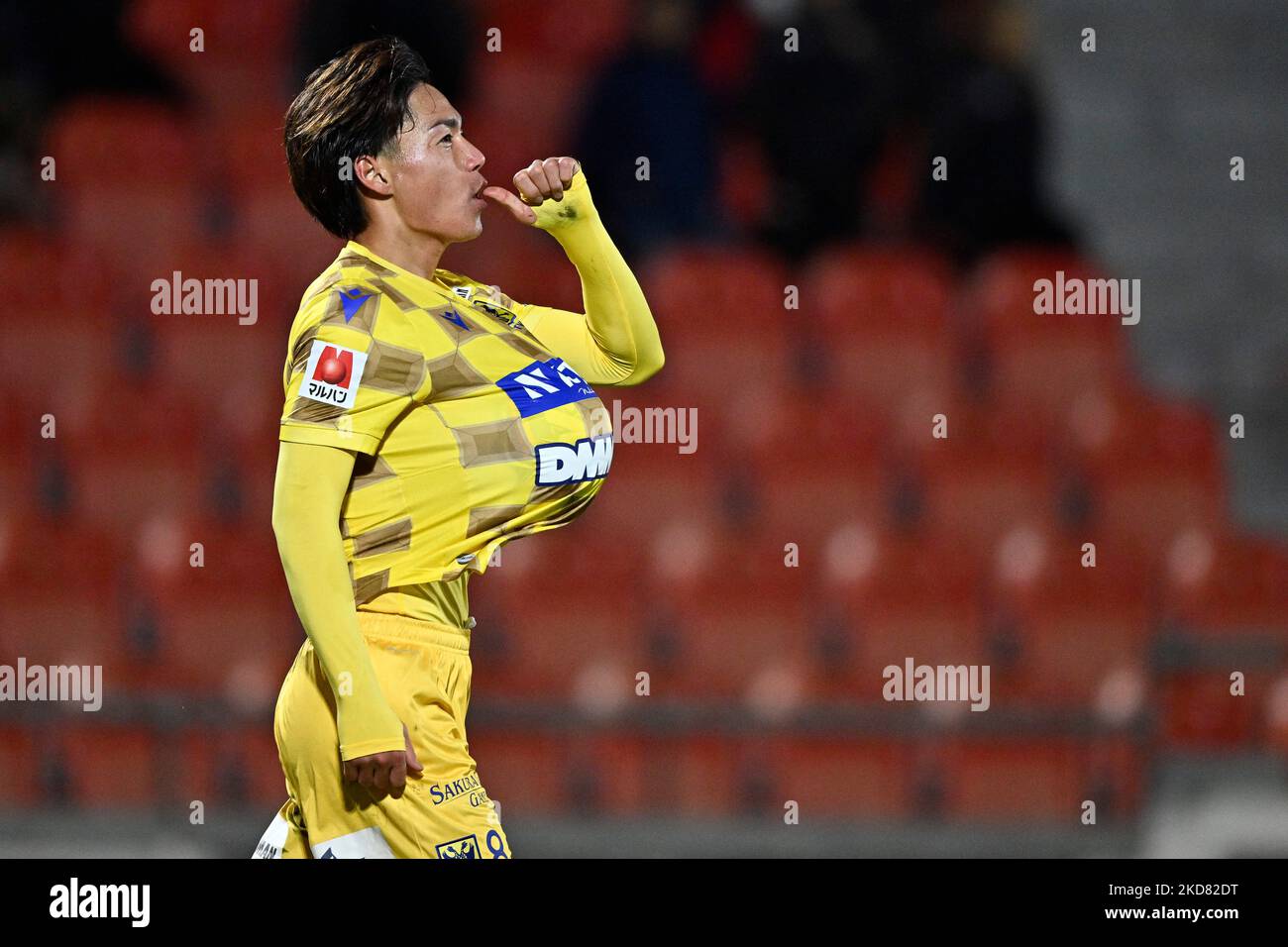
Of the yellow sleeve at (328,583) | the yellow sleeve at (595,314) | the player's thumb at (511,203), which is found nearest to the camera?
the yellow sleeve at (328,583)

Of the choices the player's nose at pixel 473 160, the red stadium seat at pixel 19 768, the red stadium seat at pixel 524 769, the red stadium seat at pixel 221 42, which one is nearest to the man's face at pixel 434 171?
the player's nose at pixel 473 160

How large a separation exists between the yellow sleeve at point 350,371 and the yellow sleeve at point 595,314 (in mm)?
381

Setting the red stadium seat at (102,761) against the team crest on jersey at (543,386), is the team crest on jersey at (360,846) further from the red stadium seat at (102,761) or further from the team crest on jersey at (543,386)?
the red stadium seat at (102,761)

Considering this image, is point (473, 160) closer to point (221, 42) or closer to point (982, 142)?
point (982, 142)

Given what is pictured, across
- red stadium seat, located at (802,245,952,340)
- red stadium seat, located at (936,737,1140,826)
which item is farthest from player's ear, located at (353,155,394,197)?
red stadium seat, located at (802,245,952,340)

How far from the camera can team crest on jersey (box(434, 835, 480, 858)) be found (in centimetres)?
222

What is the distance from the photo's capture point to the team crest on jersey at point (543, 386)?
2.37m

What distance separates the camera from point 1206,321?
674 cm

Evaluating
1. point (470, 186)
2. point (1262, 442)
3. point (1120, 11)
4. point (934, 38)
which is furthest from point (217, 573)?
point (1120, 11)

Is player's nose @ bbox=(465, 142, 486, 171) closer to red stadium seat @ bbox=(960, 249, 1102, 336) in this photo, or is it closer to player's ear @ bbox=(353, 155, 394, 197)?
player's ear @ bbox=(353, 155, 394, 197)

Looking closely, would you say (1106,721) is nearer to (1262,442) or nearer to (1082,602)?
(1082,602)

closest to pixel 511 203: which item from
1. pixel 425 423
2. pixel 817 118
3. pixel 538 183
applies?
pixel 538 183

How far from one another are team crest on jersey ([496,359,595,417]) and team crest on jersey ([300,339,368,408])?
0.76 ft

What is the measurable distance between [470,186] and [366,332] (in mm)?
297
